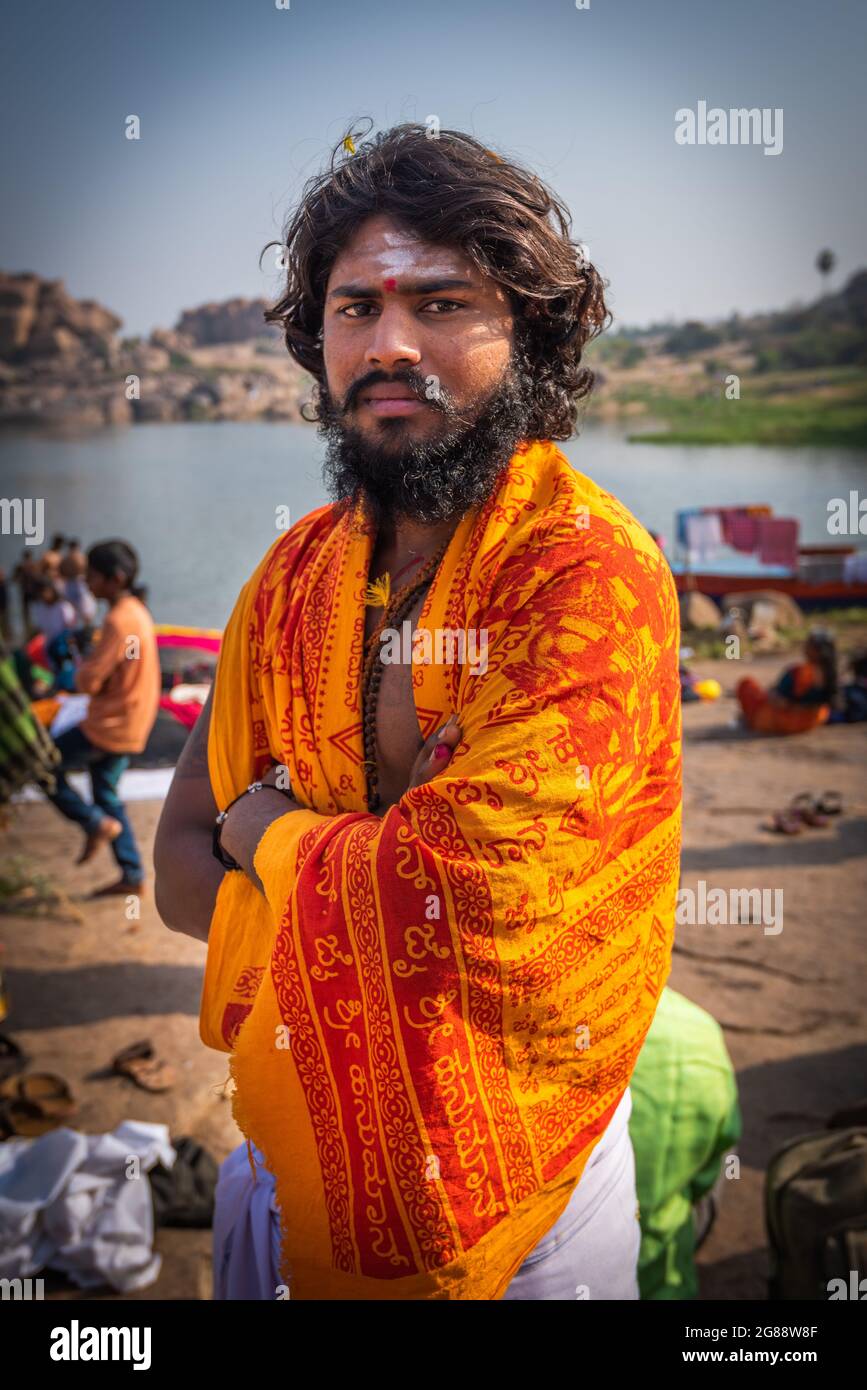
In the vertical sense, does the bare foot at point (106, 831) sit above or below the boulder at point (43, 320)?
below

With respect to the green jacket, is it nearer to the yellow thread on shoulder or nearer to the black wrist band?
the black wrist band

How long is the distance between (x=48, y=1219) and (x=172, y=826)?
1.99 meters

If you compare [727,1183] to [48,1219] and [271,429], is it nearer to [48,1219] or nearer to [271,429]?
[48,1219]

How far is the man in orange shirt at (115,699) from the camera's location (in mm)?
5809

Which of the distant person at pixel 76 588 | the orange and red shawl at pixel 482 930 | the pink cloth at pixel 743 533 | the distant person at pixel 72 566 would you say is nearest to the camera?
the orange and red shawl at pixel 482 930

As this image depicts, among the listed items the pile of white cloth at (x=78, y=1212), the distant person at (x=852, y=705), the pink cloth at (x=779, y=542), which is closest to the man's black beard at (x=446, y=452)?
the pile of white cloth at (x=78, y=1212)

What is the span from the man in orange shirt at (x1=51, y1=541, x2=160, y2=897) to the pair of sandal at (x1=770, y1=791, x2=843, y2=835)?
4236mm

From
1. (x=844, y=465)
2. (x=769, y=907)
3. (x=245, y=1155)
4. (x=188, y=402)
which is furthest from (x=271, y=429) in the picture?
(x=245, y=1155)

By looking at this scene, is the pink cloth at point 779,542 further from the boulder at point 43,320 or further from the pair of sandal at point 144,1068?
the boulder at point 43,320

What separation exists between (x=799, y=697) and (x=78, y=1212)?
748 centimetres

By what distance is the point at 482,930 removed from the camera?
1427 millimetres

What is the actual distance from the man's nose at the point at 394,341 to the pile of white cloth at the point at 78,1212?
2814mm

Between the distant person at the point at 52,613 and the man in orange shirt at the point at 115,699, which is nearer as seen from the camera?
the man in orange shirt at the point at 115,699

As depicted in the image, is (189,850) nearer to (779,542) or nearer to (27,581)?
(27,581)
